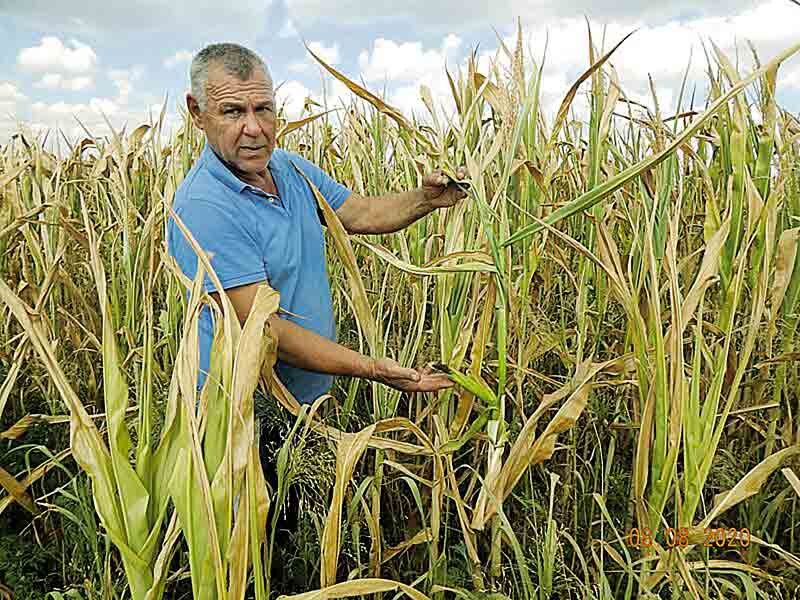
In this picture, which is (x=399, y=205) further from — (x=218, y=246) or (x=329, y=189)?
(x=218, y=246)

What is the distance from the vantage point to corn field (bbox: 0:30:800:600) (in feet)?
2.55

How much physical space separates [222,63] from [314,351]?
2.05 ft

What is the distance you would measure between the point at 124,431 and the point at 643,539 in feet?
2.39

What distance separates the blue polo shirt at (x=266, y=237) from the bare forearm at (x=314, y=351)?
0.12 meters

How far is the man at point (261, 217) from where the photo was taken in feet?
Answer: 4.31

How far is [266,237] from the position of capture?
150cm

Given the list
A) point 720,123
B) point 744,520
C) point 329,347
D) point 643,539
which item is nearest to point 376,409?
point 329,347

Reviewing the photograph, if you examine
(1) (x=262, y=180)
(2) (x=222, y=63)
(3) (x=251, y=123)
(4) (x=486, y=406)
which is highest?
(2) (x=222, y=63)

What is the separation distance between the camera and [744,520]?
1.40 meters

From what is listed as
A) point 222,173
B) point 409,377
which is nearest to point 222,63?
point 222,173

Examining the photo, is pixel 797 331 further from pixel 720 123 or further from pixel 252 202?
A: pixel 252 202
